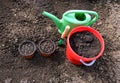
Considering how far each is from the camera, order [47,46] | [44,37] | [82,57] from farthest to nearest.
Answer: [44,37] < [47,46] < [82,57]

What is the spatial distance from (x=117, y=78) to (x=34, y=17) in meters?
1.09

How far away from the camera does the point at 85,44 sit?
6.59 feet

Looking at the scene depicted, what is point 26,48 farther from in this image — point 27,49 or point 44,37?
point 44,37

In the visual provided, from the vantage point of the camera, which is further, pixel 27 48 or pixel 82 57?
pixel 27 48

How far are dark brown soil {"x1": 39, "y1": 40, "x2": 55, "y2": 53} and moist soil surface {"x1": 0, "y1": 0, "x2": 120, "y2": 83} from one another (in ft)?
0.37

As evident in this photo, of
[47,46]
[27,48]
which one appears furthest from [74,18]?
[27,48]

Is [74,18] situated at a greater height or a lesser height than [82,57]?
greater

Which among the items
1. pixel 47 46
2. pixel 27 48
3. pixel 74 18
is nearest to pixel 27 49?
pixel 27 48

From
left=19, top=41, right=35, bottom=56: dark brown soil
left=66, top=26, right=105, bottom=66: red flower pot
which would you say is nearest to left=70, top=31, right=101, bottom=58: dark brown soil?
left=66, top=26, right=105, bottom=66: red flower pot

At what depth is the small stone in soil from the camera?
208 cm

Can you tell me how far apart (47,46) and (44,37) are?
195 millimetres

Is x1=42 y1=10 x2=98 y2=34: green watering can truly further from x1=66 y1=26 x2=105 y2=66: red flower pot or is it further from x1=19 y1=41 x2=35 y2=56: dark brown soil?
x1=19 y1=41 x2=35 y2=56: dark brown soil

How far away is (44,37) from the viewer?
7.54ft

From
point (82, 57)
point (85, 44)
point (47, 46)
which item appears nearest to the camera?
point (82, 57)
